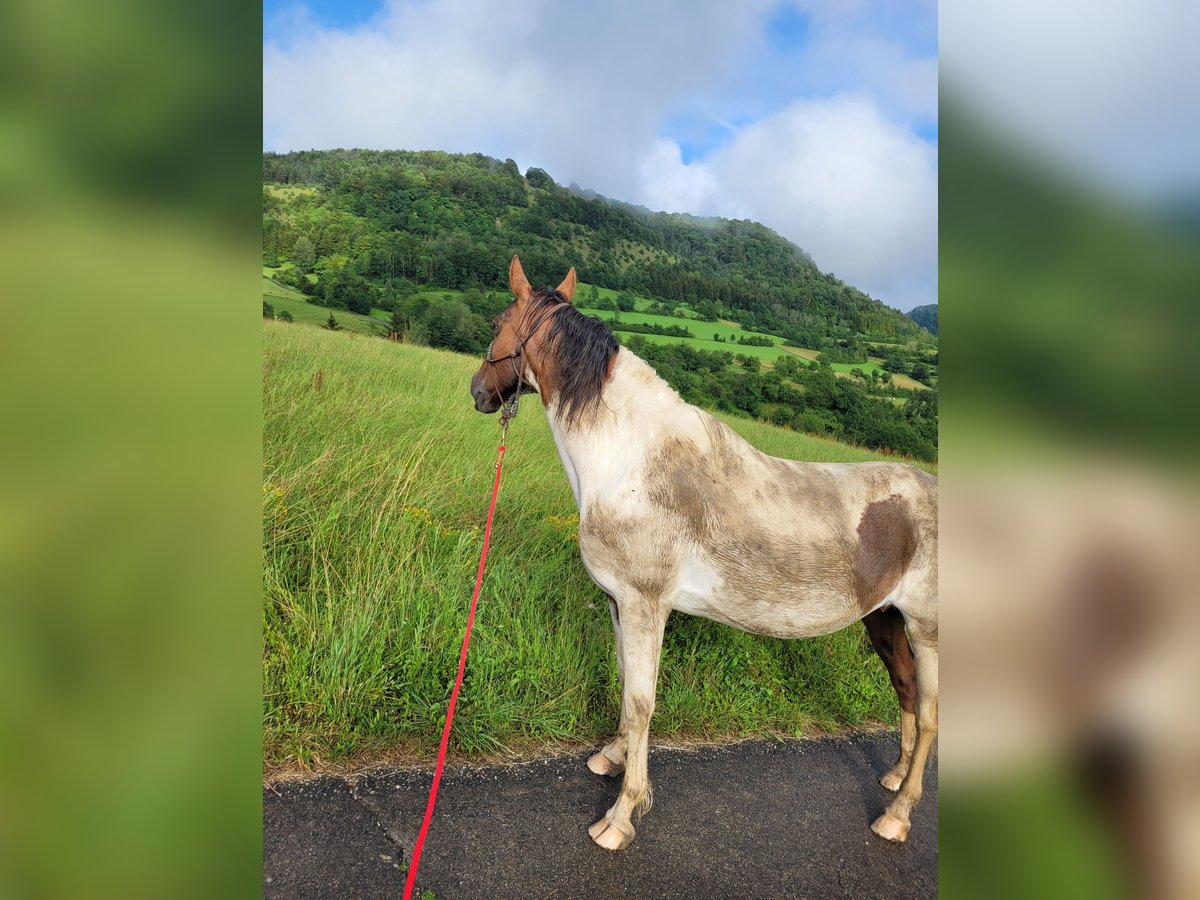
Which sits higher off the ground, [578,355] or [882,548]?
[578,355]

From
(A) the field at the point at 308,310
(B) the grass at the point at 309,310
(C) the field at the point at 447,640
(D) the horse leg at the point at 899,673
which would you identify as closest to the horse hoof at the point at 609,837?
(C) the field at the point at 447,640

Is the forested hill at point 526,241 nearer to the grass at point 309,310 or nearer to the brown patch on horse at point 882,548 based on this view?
the grass at point 309,310

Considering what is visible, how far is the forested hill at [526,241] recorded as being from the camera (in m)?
36.6

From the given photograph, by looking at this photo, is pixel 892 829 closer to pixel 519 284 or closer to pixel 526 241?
pixel 519 284

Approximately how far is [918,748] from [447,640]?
8.59ft

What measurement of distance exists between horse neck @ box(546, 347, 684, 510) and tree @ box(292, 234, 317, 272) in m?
38.1

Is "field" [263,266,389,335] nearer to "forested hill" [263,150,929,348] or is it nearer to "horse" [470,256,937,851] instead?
"forested hill" [263,150,929,348]

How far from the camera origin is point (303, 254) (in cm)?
3634

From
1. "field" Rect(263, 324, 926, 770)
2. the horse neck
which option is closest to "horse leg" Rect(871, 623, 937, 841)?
"field" Rect(263, 324, 926, 770)

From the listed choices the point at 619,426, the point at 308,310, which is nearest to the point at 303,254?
the point at 308,310

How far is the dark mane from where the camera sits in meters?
3.02
